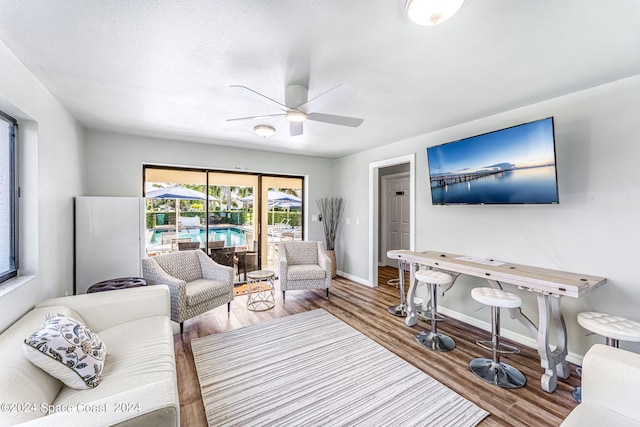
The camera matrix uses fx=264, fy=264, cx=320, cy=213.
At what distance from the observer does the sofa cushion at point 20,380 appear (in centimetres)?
106

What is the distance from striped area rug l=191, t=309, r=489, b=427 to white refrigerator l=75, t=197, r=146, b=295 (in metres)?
1.42

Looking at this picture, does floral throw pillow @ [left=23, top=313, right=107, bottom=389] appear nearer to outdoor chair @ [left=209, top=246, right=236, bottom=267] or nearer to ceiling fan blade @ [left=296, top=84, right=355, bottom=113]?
ceiling fan blade @ [left=296, top=84, right=355, bottom=113]

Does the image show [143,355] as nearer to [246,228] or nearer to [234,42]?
[234,42]

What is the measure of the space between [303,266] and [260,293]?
81 centimetres

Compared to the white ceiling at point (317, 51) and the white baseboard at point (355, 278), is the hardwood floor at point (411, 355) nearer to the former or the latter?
the white baseboard at point (355, 278)

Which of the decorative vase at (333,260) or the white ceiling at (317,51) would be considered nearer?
the white ceiling at (317,51)

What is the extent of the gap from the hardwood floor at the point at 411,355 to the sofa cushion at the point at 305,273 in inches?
14.4

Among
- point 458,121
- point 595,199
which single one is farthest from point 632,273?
point 458,121

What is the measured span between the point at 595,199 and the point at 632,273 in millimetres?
636

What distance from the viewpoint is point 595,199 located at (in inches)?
90.2

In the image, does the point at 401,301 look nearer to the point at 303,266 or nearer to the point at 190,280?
the point at 303,266

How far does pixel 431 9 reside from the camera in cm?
123

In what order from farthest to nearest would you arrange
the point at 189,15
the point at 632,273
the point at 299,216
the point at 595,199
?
1. the point at 299,216
2. the point at 595,199
3. the point at 632,273
4. the point at 189,15

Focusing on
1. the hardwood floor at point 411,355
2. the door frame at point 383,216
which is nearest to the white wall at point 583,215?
the hardwood floor at point 411,355
